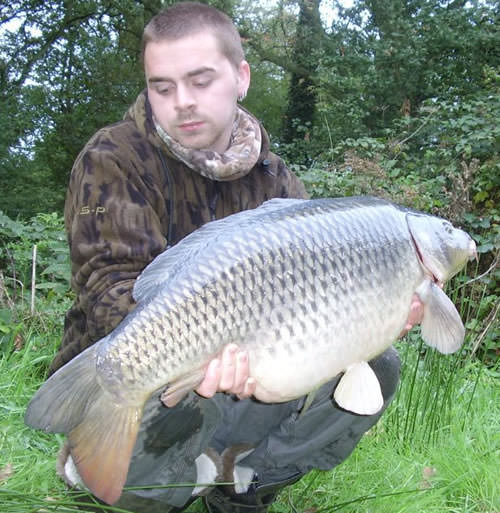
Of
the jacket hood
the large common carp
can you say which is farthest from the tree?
the large common carp

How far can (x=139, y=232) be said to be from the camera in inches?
58.7

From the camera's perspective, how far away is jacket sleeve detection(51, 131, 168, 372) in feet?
4.69

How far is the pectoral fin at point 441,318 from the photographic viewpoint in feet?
4.50

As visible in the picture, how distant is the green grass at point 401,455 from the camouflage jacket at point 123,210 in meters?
0.39

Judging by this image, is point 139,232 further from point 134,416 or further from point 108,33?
point 108,33

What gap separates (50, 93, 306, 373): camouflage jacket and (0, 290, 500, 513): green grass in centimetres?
39

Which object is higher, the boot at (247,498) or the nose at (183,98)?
the nose at (183,98)

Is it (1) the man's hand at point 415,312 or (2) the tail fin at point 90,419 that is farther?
(1) the man's hand at point 415,312

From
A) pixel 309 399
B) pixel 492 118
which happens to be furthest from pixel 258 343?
pixel 492 118

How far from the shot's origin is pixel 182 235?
5.51 feet

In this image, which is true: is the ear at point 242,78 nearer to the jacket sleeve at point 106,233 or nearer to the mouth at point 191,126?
the mouth at point 191,126

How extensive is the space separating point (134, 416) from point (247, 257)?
13.6 inches

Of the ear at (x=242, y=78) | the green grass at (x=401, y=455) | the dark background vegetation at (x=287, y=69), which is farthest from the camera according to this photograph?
the dark background vegetation at (x=287, y=69)

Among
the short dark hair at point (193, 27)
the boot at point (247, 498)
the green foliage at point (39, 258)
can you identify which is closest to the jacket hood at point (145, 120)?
the short dark hair at point (193, 27)
